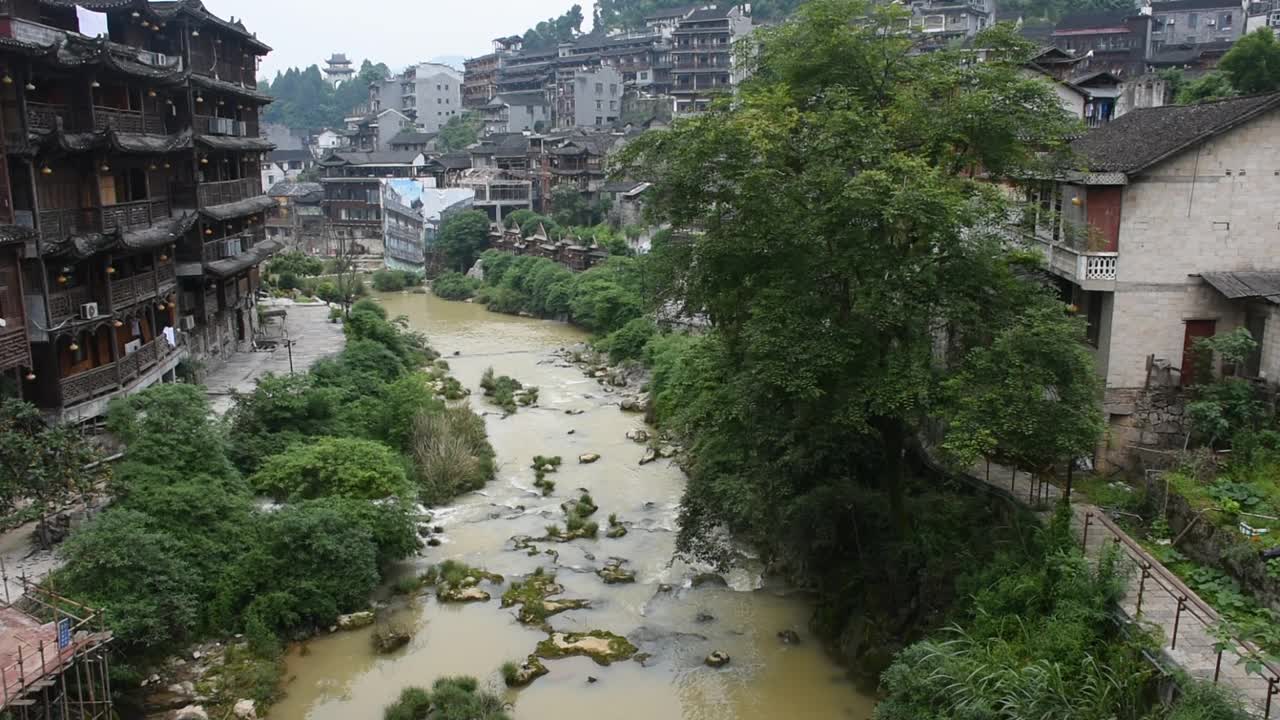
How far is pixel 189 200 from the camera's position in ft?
108

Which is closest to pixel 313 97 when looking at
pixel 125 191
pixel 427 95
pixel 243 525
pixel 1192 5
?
pixel 427 95

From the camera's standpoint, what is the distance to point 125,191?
28984 millimetres

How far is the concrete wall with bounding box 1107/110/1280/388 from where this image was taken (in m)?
20.0

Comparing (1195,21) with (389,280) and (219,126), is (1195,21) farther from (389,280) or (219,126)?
(219,126)

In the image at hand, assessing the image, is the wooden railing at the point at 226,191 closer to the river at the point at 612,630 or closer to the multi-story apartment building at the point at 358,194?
the river at the point at 612,630

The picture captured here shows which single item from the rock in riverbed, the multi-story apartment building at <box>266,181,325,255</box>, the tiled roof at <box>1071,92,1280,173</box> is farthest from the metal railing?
the multi-story apartment building at <box>266,181,325,255</box>

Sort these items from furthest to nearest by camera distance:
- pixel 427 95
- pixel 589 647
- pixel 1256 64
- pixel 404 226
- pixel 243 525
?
pixel 427 95 < pixel 404 226 < pixel 1256 64 < pixel 243 525 < pixel 589 647

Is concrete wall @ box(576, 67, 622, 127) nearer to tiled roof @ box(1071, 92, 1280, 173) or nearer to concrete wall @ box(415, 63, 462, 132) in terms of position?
concrete wall @ box(415, 63, 462, 132)

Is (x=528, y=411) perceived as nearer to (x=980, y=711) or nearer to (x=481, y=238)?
(x=980, y=711)

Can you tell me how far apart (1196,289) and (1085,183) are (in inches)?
123

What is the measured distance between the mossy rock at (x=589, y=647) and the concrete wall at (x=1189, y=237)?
1141cm

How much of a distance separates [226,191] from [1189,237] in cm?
3045

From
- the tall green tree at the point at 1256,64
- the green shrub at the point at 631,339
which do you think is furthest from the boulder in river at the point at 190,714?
the tall green tree at the point at 1256,64

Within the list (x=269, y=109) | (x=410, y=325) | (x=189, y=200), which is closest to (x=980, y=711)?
(x=189, y=200)
